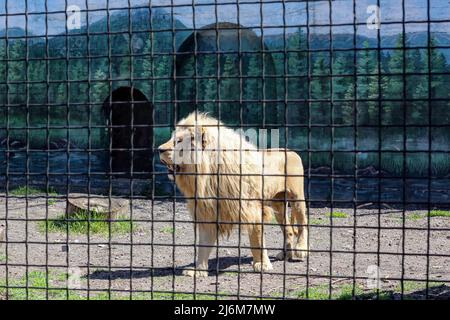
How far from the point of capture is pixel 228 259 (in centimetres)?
906

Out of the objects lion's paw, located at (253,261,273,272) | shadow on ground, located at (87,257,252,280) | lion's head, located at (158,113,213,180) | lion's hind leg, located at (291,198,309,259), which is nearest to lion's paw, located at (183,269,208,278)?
shadow on ground, located at (87,257,252,280)

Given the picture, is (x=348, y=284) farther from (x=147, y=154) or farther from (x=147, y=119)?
(x=147, y=119)

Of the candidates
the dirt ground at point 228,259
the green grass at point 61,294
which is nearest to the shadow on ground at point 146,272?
the dirt ground at point 228,259

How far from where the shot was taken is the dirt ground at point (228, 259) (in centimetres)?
685

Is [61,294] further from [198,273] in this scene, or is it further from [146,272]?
[198,273]

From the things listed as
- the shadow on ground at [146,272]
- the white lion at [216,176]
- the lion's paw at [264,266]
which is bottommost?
the shadow on ground at [146,272]

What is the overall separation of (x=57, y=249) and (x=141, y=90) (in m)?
6.20

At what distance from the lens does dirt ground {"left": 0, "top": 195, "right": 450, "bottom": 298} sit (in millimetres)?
6851

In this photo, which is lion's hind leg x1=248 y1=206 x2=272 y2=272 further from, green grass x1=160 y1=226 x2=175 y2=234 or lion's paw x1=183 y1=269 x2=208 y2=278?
green grass x1=160 y1=226 x2=175 y2=234

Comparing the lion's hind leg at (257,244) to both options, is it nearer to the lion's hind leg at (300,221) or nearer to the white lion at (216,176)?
the white lion at (216,176)

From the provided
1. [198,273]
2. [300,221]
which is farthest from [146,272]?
[300,221]

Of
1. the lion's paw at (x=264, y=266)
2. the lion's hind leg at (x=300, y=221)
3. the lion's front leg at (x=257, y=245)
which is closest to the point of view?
the lion's front leg at (x=257, y=245)

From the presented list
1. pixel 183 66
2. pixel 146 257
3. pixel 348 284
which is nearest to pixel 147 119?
pixel 183 66

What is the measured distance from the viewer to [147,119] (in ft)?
56.6
